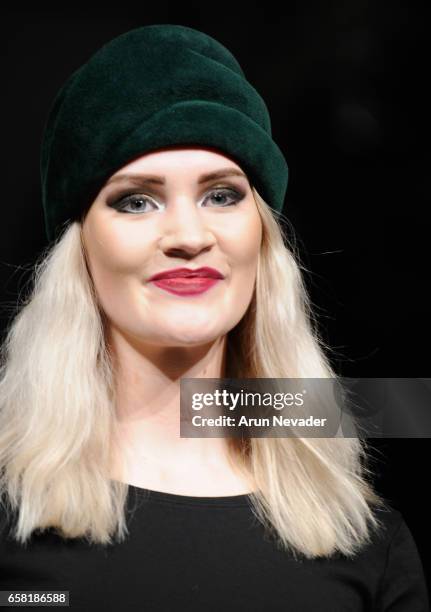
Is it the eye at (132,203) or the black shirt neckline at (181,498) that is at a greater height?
the eye at (132,203)

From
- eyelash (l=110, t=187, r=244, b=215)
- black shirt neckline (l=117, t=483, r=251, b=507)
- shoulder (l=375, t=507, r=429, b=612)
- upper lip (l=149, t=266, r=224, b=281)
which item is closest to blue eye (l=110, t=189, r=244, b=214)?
eyelash (l=110, t=187, r=244, b=215)

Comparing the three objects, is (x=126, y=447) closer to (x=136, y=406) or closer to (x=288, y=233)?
(x=136, y=406)

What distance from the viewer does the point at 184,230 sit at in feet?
5.06

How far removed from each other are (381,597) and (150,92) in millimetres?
1019

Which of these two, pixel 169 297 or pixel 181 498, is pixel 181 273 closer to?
pixel 169 297

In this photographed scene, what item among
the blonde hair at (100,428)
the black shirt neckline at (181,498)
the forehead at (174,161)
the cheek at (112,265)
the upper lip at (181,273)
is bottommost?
the black shirt neckline at (181,498)

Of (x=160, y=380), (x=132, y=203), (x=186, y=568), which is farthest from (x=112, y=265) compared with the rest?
(x=186, y=568)

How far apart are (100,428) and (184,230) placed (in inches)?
15.9

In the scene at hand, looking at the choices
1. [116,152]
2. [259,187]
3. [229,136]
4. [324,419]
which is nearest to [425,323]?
[324,419]

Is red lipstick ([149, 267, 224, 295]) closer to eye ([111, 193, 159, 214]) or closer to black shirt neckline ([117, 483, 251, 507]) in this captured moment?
eye ([111, 193, 159, 214])

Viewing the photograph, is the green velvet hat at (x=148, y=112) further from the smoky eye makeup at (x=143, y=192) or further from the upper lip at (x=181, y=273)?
the upper lip at (x=181, y=273)

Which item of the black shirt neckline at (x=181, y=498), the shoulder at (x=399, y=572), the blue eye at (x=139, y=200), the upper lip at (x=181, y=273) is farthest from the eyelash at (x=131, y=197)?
the shoulder at (x=399, y=572)

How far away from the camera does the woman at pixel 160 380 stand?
155 cm

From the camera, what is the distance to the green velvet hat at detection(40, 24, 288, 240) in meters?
1.55
